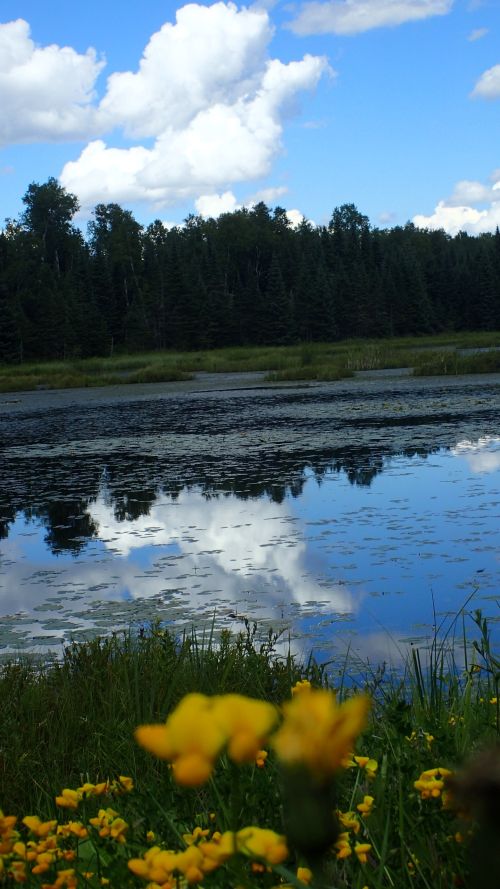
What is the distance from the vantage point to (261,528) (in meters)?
7.81

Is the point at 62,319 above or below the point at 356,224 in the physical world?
below

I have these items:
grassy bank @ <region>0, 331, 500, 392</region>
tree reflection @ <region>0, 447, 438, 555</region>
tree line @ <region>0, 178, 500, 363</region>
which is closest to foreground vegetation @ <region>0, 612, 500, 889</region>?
tree reflection @ <region>0, 447, 438, 555</region>

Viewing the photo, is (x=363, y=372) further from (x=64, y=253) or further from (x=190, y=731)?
(x=64, y=253)

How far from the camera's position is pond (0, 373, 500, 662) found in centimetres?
541

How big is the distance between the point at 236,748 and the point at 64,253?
74.7m

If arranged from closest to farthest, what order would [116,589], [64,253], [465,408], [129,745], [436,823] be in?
[436,823]
[129,745]
[116,589]
[465,408]
[64,253]

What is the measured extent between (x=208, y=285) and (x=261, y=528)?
2362 inches

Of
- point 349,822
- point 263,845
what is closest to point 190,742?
point 263,845

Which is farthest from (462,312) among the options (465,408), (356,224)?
(465,408)

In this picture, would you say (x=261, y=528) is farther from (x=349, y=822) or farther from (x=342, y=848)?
(x=342, y=848)

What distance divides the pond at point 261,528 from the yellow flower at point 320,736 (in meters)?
3.83

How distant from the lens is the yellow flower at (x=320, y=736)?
505 mm

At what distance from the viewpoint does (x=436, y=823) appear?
1631 millimetres

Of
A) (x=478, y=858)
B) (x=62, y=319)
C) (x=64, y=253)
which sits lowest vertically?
(x=478, y=858)
